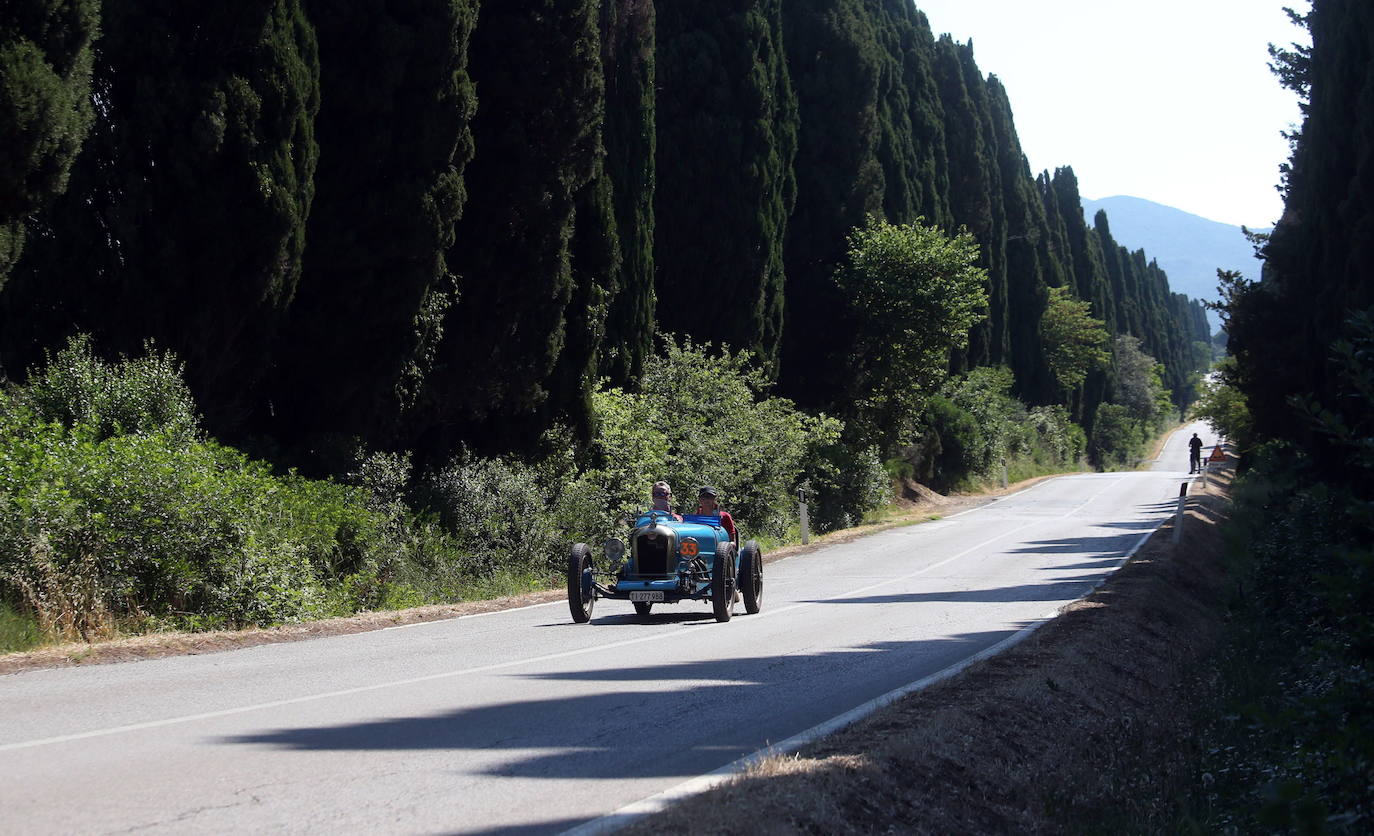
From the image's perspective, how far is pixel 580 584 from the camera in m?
14.1

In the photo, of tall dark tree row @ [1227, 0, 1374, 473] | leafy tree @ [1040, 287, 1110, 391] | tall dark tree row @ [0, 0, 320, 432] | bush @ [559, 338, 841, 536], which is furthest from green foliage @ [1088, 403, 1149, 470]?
tall dark tree row @ [0, 0, 320, 432]

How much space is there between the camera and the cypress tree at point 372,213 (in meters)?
18.0

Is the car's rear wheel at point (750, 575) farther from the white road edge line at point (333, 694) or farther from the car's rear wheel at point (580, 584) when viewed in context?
the car's rear wheel at point (580, 584)

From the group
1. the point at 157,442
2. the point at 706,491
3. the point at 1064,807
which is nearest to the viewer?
the point at 1064,807

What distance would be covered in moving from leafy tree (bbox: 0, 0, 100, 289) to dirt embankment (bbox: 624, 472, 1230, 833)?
892cm

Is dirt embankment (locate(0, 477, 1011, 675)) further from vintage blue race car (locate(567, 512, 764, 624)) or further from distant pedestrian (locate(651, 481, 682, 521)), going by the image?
distant pedestrian (locate(651, 481, 682, 521))

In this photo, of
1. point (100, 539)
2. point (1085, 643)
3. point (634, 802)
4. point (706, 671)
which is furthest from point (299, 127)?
point (634, 802)

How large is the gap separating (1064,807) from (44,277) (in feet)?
41.6

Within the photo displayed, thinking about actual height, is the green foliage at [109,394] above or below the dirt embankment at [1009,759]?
above

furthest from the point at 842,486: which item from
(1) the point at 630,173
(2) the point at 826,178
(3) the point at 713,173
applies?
(1) the point at 630,173

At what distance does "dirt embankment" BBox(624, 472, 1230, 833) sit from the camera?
231 inches

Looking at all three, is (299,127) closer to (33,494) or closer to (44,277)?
(44,277)

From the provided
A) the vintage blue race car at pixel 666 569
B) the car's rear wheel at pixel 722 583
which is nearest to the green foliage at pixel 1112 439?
the vintage blue race car at pixel 666 569

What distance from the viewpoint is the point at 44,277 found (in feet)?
48.6
